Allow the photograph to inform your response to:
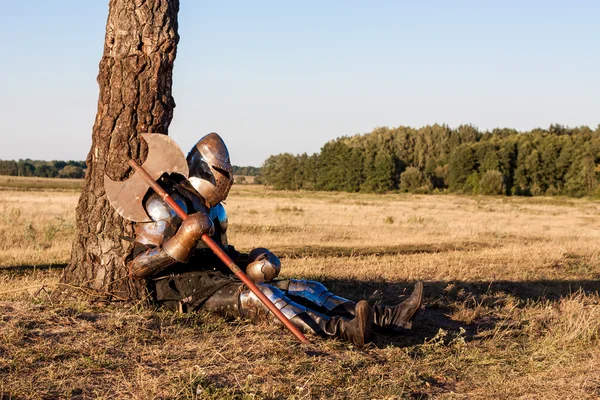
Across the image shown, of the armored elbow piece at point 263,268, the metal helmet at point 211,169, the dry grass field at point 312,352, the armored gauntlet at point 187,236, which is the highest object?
the metal helmet at point 211,169

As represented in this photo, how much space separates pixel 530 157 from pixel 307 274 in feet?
203

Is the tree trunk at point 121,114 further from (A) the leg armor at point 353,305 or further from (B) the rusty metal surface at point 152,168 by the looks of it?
(A) the leg armor at point 353,305

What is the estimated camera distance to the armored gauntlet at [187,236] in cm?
602

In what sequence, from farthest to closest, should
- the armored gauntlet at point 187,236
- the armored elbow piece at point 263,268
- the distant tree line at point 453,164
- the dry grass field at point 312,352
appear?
the distant tree line at point 453,164 → the armored elbow piece at point 263,268 → the armored gauntlet at point 187,236 → the dry grass field at point 312,352

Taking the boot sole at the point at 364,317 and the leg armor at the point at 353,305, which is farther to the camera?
the leg armor at the point at 353,305

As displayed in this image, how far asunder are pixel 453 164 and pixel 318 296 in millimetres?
67541

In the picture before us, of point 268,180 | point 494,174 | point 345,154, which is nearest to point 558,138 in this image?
point 494,174

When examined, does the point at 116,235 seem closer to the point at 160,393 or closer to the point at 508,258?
the point at 160,393

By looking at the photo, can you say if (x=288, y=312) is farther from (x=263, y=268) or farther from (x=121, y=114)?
(x=121, y=114)

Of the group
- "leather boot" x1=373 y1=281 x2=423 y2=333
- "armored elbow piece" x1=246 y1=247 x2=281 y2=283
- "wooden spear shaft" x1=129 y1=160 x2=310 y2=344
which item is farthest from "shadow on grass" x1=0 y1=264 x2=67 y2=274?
"leather boot" x1=373 y1=281 x2=423 y2=333

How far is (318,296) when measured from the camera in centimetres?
666

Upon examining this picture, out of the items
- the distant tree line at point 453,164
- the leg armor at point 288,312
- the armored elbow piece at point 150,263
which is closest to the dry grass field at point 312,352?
the leg armor at point 288,312

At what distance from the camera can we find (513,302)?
348 inches

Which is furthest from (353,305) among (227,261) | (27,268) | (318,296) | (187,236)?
(27,268)
